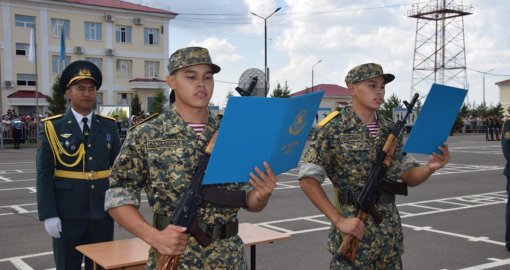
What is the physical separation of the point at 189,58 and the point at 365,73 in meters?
1.40

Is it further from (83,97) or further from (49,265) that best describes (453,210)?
(83,97)

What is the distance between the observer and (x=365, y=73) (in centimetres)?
348

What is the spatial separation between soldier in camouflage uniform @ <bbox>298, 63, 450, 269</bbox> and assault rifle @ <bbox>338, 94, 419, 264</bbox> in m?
0.06

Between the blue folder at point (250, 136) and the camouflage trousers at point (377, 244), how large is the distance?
1227 millimetres

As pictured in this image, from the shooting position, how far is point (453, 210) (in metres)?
9.45

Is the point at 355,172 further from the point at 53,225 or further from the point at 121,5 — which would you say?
the point at 121,5

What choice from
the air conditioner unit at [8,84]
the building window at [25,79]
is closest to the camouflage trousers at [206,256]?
the air conditioner unit at [8,84]

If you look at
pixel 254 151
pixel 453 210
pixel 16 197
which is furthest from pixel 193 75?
pixel 16 197

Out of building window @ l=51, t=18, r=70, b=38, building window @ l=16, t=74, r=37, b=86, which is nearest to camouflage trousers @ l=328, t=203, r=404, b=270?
building window @ l=16, t=74, r=37, b=86

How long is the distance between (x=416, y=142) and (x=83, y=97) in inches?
98.3

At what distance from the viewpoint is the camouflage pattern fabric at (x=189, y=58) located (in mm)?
2561

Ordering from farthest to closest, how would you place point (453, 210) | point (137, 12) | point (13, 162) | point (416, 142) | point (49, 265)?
point (137, 12) < point (13, 162) < point (453, 210) < point (49, 265) < point (416, 142)

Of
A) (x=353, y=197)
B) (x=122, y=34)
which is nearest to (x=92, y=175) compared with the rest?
(x=353, y=197)

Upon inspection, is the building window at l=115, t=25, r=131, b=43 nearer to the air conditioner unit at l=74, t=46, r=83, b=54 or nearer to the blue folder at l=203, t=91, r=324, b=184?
the air conditioner unit at l=74, t=46, r=83, b=54
